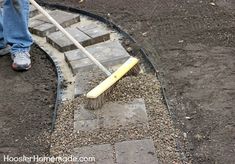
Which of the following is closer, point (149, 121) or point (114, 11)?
point (149, 121)

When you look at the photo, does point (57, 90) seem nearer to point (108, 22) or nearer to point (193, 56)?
point (193, 56)

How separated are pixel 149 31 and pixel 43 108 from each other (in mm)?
1748

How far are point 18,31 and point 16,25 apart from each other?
0.07m

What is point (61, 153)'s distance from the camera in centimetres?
359

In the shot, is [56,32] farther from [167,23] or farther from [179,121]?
[179,121]

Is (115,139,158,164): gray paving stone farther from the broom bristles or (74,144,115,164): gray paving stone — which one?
the broom bristles

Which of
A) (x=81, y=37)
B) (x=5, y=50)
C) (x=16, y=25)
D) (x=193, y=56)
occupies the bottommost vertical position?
(x=5, y=50)

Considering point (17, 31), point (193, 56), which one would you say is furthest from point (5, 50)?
point (193, 56)

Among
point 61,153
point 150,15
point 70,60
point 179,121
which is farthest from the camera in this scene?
point 150,15

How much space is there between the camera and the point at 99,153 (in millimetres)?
3506

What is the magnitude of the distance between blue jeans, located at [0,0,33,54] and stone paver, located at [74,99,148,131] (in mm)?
1346

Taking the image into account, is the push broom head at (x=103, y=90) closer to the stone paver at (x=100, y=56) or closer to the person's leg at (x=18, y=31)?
the stone paver at (x=100, y=56)

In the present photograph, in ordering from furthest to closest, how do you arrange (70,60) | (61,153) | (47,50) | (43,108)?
(47,50) → (70,60) → (43,108) → (61,153)

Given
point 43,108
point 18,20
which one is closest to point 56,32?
point 18,20
